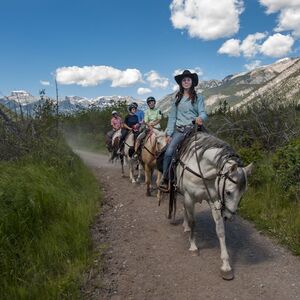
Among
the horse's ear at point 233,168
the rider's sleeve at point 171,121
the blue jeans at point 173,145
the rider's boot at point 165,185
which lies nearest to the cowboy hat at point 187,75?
the rider's sleeve at point 171,121

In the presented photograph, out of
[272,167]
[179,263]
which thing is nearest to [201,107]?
[179,263]

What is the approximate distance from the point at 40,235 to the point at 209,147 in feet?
9.78

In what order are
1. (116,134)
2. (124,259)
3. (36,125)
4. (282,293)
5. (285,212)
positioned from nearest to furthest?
(282,293)
(124,259)
(285,212)
(36,125)
(116,134)

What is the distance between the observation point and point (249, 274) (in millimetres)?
4992

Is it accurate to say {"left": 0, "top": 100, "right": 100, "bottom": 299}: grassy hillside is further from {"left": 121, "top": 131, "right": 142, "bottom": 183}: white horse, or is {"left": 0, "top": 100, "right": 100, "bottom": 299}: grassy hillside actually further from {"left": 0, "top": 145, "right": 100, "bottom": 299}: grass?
{"left": 121, "top": 131, "right": 142, "bottom": 183}: white horse

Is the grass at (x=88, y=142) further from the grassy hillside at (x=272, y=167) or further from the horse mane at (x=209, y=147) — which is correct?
the horse mane at (x=209, y=147)

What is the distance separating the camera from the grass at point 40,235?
4438 millimetres

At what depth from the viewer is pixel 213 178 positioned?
16.6 ft

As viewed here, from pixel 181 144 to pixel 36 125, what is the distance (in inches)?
204

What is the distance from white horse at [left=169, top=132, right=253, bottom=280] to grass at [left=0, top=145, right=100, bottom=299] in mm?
1923

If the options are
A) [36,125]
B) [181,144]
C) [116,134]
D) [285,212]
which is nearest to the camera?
[181,144]

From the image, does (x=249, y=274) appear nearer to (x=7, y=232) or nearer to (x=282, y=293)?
(x=282, y=293)

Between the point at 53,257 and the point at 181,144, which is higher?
the point at 181,144

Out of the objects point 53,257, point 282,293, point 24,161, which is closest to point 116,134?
point 24,161
